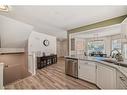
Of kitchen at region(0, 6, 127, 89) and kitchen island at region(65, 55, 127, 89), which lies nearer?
kitchen island at region(65, 55, 127, 89)

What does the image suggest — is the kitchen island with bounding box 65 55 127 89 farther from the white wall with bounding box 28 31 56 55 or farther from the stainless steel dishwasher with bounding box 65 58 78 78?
the white wall with bounding box 28 31 56 55

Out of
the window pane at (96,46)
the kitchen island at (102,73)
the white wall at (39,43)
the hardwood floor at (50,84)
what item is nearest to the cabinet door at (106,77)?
the kitchen island at (102,73)

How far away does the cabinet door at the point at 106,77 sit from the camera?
7.19 ft

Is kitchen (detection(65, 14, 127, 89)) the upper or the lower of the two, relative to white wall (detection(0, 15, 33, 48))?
lower

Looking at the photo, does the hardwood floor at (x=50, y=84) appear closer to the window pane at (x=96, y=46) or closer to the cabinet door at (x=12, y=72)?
the cabinet door at (x=12, y=72)

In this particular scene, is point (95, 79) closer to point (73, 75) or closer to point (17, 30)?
point (73, 75)

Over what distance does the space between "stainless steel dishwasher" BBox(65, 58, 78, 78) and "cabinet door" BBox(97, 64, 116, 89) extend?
123 cm

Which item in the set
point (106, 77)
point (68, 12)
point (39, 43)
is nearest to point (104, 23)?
point (68, 12)

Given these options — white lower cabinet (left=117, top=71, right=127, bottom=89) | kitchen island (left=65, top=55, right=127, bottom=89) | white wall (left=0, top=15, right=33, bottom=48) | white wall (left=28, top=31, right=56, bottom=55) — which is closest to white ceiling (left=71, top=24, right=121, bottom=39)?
kitchen island (left=65, top=55, right=127, bottom=89)

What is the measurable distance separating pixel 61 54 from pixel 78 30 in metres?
7.17

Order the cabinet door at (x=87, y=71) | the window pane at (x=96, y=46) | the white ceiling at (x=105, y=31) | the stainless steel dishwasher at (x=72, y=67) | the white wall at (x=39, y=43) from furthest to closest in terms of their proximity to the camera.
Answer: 1. the window pane at (x=96, y=46)
2. the white wall at (x=39, y=43)
3. the stainless steel dishwasher at (x=72, y=67)
4. the white ceiling at (x=105, y=31)
5. the cabinet door at (x=87, y=71)

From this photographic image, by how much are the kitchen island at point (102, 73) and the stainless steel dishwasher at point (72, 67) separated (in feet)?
0.53

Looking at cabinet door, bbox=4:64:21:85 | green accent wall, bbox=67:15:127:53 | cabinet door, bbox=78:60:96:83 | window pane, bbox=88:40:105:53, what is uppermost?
green accent wall, bbox=67:15:127:53

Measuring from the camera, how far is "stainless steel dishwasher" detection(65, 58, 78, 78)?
4.06m
